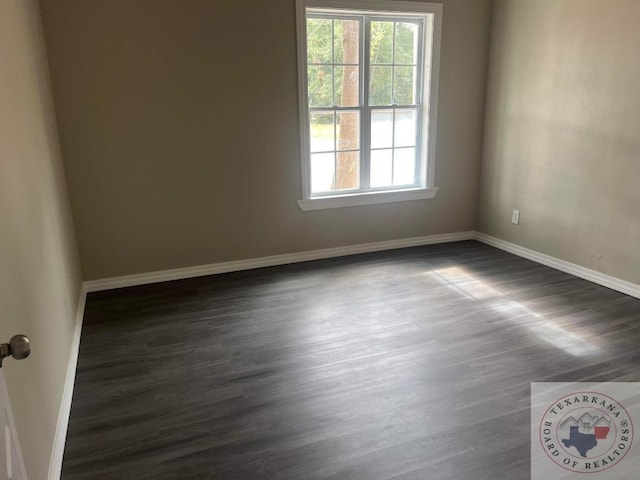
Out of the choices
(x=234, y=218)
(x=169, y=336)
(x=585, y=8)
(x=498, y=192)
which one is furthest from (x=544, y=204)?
(x=169, y=336)

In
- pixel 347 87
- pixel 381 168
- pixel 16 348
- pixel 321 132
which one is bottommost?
pixel 381 168

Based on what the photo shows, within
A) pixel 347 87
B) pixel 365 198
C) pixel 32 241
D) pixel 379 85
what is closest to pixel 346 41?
pixel 347 87

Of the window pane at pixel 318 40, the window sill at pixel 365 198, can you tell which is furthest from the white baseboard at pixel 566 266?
the window pane at pixel 318 40

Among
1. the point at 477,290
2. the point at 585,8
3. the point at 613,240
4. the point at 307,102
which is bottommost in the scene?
the point at 477,290

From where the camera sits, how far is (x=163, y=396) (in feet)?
7.60

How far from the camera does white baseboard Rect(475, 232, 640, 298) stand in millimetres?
3469

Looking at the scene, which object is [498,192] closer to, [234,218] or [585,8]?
[585,8]

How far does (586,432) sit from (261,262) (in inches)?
112

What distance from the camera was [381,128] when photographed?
441cm

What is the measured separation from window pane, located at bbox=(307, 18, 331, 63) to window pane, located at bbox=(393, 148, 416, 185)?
1135mm

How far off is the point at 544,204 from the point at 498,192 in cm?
57

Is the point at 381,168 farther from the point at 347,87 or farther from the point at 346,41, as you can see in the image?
the point at 346,41

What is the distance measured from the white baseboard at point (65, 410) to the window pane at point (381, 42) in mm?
3238

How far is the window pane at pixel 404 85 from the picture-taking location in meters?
4.35
